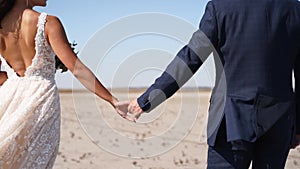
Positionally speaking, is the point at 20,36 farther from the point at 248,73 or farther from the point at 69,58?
the point at 248,73

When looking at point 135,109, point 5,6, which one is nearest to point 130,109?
point 135,109

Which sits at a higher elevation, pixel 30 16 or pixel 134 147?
pixel 30 16

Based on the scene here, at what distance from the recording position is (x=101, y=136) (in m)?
11.7

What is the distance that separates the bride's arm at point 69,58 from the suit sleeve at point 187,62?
0.44m

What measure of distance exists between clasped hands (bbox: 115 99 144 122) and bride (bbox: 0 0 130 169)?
0.11m

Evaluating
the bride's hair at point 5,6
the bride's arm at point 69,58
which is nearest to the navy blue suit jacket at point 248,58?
the bride's arm at point 69,58

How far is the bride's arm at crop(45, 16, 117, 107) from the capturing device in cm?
365

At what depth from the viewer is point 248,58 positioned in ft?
10.2

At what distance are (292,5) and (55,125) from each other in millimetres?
1740

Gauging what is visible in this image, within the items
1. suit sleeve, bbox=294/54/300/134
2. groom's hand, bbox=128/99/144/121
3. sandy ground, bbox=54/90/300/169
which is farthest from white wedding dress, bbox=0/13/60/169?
suit sleeve, bbox=294/54/300/134

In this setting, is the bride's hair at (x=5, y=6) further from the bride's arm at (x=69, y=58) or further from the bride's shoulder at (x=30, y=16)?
the bride's arm at (x=69, y=58)

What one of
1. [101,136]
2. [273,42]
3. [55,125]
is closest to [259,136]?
[273,42]

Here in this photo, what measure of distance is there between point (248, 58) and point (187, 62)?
342mm

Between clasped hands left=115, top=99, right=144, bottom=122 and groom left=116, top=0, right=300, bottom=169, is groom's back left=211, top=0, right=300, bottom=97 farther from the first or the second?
clasped hands left=115, top=99, right=144, bottom=122
